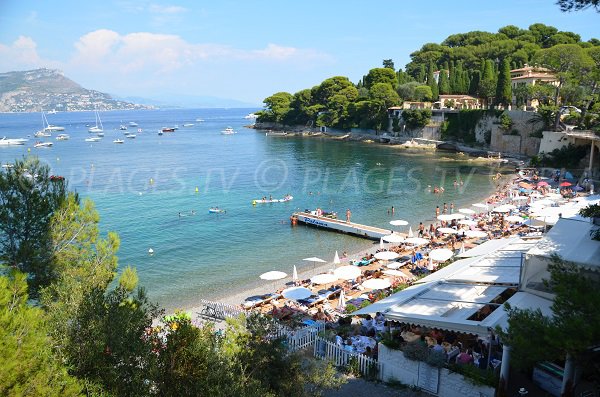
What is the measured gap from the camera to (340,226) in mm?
27047

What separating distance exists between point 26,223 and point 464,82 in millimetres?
71150

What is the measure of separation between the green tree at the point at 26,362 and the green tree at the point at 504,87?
192 ft

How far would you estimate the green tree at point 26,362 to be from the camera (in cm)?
448

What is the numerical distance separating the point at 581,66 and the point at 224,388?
174ft

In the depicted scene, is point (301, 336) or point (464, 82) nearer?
point (301, 336)

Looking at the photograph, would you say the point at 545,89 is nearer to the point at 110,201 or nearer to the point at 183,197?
the point at 183,197

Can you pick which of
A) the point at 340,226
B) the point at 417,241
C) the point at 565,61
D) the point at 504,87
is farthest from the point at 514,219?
the point at 504,87

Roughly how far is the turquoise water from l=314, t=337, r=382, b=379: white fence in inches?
321

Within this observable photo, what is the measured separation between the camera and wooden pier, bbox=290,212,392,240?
2550cm

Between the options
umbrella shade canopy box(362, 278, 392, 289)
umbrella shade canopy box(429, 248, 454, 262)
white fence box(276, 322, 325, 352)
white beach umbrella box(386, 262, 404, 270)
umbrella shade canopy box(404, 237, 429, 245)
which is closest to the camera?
white fence box(276, 322, 325, 352)

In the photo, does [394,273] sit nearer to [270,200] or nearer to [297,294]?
[297,294]

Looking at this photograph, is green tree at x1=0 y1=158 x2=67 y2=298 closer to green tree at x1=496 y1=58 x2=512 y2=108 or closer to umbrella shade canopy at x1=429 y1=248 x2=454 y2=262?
umbrella shade canopy at x1=429 y1=248 x2=454 y2=262

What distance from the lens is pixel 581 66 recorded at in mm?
46688

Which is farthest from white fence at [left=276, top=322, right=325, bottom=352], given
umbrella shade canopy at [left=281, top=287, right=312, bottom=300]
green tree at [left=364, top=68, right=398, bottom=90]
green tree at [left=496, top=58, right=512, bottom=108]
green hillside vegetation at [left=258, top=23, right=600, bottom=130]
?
green tree at [left=364, top=68, right=398, bottom=90]
